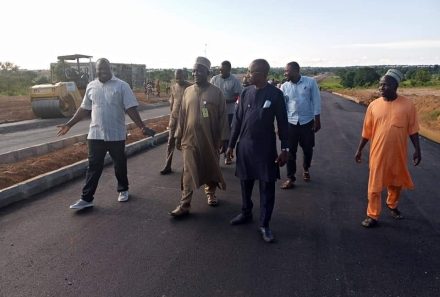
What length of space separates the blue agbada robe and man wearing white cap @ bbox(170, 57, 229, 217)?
60 cm

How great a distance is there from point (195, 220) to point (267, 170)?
1.20 m

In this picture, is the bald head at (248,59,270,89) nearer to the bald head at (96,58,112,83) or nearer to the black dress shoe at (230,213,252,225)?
the black dress shoe at (230,213,252,225)

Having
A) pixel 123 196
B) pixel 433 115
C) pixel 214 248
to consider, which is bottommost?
pixel 214 248

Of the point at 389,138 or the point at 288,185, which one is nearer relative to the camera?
the point at 389,138

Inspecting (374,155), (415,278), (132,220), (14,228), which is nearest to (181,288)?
(132,220)

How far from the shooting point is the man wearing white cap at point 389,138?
4469mm

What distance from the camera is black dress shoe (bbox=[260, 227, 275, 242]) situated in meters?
4.16

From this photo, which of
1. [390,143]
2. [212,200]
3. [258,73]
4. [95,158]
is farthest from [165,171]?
[390,143]

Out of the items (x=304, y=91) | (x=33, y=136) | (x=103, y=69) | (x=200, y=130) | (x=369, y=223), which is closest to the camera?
(x=369, y=223)

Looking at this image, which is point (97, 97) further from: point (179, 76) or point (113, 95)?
point (179, 76)

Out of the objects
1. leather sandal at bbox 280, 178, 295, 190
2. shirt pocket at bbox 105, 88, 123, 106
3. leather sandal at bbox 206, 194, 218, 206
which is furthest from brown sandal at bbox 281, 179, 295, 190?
shirt pocket at bbox 105, 88, 123, 106

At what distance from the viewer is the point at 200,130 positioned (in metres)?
4.82

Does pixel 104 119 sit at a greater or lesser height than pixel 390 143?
greater

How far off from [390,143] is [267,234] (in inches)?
70.8
